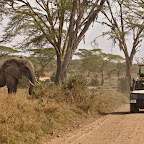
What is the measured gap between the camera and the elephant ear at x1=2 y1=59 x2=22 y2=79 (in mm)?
12102

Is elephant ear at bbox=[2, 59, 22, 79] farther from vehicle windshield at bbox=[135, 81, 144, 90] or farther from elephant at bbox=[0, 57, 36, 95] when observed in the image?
vehicle windshield at bbox=[135, 81, 144, 90]

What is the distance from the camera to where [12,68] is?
39.8ft

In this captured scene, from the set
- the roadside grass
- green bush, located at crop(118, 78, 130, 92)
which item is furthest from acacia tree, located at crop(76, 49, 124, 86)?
the roadside grass

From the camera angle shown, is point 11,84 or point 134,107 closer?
point 11,84

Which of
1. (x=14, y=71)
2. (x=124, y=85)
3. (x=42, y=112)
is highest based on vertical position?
(x=14, y=71)

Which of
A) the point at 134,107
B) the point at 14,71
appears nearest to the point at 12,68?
the point at 14,71

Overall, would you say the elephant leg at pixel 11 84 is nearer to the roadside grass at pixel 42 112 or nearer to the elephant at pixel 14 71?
the elephant at pixel 14 71

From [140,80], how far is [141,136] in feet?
21.9

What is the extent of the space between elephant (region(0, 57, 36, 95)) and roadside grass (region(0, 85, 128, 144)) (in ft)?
2.59

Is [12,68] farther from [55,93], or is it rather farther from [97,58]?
[97,58]

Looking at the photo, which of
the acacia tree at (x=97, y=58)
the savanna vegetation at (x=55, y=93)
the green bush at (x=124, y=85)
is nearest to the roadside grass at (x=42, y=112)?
the savanna vegetation at (x=55, y=93)

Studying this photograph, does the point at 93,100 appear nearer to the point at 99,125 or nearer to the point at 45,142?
the point at 99,125

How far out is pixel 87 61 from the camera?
163 ft

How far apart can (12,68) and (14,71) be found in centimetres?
18
